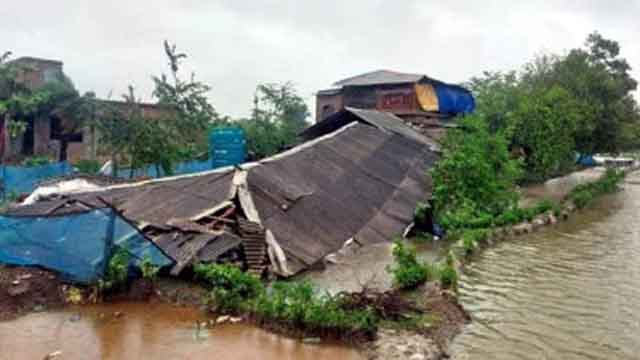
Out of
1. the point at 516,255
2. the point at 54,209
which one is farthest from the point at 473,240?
the point at 54,209

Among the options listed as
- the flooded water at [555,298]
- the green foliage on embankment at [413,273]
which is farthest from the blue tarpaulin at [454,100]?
the green foliage on embankment at [413,273]

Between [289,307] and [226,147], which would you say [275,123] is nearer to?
[226,147]

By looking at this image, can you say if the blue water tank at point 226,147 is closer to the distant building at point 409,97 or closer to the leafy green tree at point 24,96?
the leafy green tree at point 24,96

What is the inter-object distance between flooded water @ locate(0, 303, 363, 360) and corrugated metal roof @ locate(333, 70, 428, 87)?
94.6 feet

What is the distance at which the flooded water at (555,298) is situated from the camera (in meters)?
8.82

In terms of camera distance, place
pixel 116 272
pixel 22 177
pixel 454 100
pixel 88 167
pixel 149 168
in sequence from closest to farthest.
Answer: pixel 116 272 → pixel 22 177 → pixel 149 168 → pixel 88 167 → pixel 454 100

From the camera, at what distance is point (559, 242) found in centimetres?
1752

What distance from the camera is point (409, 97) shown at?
119ft

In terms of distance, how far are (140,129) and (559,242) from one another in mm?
14094

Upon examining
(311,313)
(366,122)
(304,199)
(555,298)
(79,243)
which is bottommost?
(555,298)

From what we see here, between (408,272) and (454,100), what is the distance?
28075mm

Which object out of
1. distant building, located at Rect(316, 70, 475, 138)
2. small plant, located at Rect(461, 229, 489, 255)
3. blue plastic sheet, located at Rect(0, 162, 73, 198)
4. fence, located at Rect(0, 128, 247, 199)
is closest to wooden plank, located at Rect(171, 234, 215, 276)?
small plant, located at Rect(461, 229, 489, 255)

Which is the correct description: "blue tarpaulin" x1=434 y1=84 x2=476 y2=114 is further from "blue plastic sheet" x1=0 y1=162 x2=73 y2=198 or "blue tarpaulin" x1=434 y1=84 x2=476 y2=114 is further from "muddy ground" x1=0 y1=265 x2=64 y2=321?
"muddy ground" x1=0 y1=265 x2=64 y2=321

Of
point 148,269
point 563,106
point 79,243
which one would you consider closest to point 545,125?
point 563,106
